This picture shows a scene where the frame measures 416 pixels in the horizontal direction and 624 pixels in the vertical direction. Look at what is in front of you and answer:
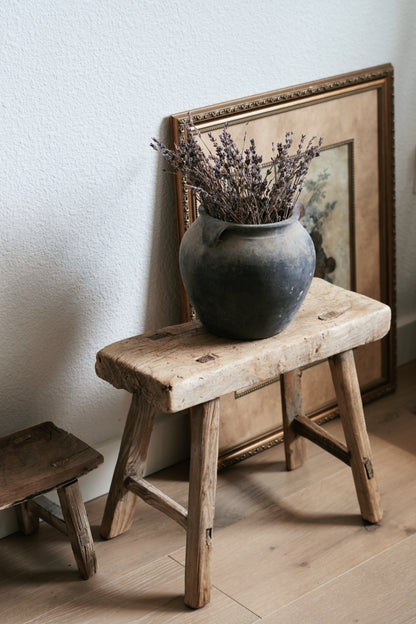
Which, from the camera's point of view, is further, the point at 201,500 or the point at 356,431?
the point at 356,431

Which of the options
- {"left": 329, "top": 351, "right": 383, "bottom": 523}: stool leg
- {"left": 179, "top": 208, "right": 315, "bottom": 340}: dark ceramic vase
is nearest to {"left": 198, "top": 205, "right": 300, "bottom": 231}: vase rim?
{"left": 179, "top": 208, "right": 315, "bottom": 340}: dark ceramic vase

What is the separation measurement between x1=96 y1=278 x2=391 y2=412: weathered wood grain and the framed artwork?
1.30 ft

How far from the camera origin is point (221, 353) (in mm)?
1845

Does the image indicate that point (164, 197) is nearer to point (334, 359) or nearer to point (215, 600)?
point (334, 359)

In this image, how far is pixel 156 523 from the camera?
2.23m

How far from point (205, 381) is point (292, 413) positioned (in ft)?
2.20

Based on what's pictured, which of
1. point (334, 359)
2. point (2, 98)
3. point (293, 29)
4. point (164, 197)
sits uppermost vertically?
point (293, 29)

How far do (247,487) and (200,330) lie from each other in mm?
607

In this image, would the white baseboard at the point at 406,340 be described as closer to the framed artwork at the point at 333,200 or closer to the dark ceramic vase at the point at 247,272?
the framed artwork at the point at 333,200

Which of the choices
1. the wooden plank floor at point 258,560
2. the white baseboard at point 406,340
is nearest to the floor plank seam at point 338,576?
the wooden plank floor at point 258,560

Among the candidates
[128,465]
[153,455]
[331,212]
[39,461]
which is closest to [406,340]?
[331,212]

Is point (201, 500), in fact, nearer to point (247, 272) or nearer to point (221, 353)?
point (221, 353)

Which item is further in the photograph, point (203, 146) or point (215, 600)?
point (203, 146)

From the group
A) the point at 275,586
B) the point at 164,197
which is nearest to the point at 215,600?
the point at 275,586
